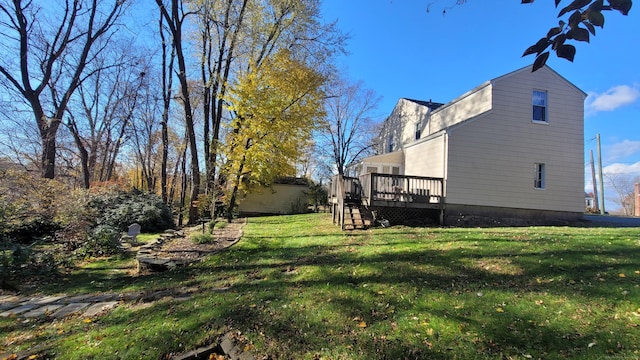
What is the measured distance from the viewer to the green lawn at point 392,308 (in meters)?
3.20

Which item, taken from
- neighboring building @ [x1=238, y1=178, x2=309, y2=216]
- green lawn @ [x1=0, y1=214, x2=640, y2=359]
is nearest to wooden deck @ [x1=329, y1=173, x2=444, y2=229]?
green lawn @ [x1=0, y1=214, x2=640, y2=359]

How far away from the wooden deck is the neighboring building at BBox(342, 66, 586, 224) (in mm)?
442

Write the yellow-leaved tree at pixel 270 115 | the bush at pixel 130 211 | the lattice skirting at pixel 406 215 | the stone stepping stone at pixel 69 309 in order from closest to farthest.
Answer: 1. the stone stepping stone at pixel 69 309
2. the lattice skirting at pixel 406 215
3. the bush at pixel 130 211
4. the yellow-leaved tree at pixel 270 115

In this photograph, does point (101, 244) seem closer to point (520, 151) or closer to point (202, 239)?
point (202, 239)

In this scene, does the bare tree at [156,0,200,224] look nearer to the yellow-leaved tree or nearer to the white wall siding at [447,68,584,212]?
the yellow-leaved tree

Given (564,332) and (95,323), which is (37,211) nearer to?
(95,323)

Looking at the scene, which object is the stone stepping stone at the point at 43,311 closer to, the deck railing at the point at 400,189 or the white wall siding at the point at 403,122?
the deck railing at the point at 400,189

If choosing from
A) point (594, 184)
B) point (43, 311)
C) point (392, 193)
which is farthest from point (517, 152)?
point (594, 184)

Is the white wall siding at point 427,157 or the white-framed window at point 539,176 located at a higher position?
the white wall siding at point 427,157

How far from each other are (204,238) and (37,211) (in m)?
4.59

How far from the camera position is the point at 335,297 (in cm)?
452

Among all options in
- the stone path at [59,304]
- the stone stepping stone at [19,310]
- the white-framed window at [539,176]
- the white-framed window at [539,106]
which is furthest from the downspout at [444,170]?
the stone stepping stone at [19,310]

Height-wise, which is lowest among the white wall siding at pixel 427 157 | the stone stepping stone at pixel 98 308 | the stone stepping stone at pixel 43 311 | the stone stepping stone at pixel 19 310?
the stone stepping stone at pixel 19 310

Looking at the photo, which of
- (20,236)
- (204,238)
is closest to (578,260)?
(204,238)
